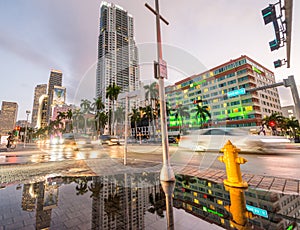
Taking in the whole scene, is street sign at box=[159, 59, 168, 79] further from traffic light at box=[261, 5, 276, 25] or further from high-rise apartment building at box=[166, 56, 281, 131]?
high-rise apartment building at box=[166, 56, 281, 131]

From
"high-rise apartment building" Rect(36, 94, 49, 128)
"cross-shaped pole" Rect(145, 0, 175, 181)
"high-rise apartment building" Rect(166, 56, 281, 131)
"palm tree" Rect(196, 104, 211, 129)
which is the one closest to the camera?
"cross-shaped pole" Rect(145, 0, 175, 181)

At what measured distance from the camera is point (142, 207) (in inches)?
102

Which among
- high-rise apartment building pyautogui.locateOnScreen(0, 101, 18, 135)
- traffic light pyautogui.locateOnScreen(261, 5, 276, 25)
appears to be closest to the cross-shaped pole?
traffic light pyautogui.locateOnScreen(261, 5, 276, 25)

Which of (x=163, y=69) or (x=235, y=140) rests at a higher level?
(x=163, y=69)

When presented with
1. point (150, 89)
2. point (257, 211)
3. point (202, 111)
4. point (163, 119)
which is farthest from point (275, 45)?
point (202, 111)

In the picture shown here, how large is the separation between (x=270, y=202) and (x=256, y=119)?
60.3 metres

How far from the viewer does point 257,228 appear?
1.87 metres

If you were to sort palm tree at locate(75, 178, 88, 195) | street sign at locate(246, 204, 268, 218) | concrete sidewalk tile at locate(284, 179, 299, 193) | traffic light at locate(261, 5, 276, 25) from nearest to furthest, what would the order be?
street sign at locate(246, 204, 268, 218), concrete sidewalk tile at locate(284, 179, 299, 193), palm tree at locate(75, 178, 88, 195), traffic light at locate(261, 5, 276, 25)

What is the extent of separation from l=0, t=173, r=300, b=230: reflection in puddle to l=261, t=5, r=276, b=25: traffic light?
7.20m

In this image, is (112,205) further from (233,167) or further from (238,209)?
(233,167)

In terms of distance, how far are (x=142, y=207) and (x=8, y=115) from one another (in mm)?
270116

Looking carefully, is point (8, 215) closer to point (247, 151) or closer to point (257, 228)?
point (257, 228)

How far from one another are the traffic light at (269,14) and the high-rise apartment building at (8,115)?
255 meters

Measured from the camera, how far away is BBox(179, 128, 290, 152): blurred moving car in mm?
9328
